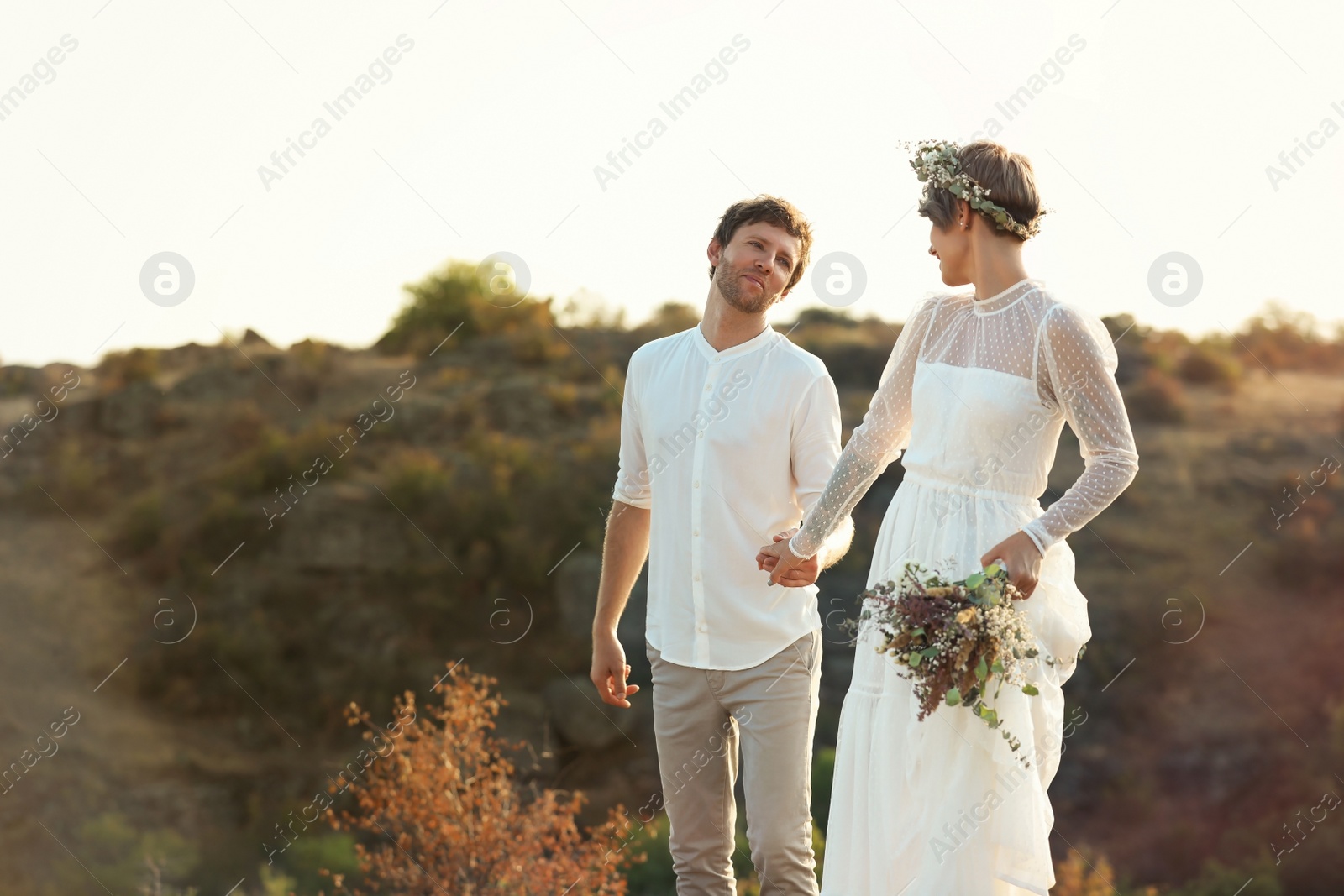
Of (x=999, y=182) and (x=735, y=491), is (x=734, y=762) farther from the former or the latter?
(x=999, y=182)

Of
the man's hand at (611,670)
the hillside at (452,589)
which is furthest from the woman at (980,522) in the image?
the hillside at (452,589)

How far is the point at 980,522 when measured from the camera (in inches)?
95.4

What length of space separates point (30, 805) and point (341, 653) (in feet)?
11.7

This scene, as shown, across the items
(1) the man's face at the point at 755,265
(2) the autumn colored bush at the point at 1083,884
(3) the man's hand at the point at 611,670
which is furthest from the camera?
(2) the autumn colored bush at the point at 1083,884

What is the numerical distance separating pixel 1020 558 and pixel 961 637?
0.20m

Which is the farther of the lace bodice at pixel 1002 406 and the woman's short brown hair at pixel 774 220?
the woman's short brown hair at pixel 774 220

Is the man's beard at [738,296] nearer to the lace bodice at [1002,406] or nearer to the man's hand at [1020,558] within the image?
the lace bodice at [1002,406]

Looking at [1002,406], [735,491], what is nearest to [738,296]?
[735,491]

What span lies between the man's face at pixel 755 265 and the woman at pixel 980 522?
0.57 meters

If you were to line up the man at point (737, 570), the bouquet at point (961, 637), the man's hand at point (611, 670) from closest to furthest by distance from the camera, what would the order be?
the bouquet at point (961, 637), the man at point (737, 570), the man's hand at point (611, 670)

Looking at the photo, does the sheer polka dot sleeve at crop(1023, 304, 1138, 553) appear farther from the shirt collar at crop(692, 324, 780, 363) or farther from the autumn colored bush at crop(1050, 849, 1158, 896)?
the autumn colored bush at crop(1050, 849, 1158, 896)

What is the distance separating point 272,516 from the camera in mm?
15445

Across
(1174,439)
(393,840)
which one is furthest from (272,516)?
(1174,439)

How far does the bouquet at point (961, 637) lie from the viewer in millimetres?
2180
